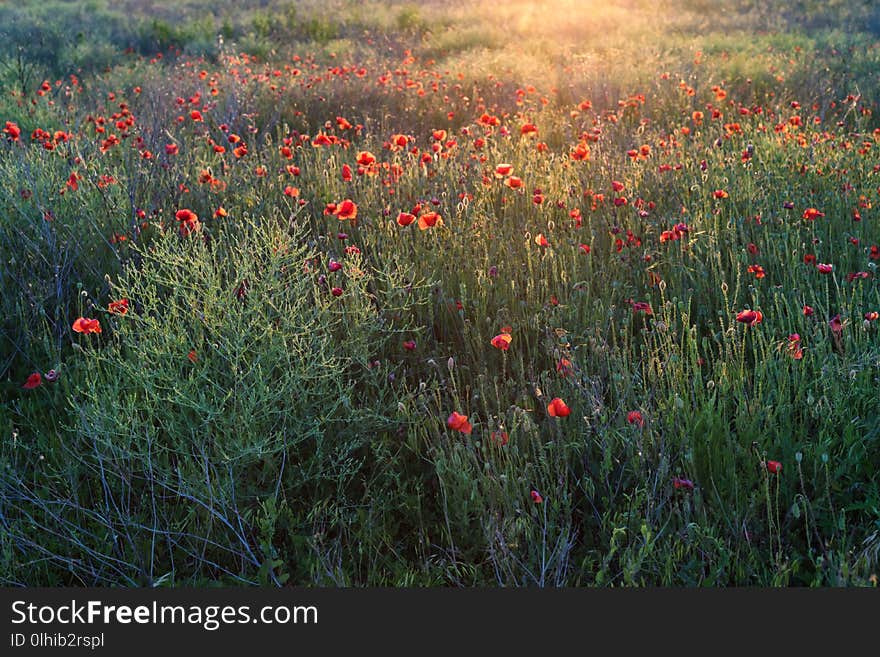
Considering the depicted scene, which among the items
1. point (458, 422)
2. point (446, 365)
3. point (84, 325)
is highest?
point (84, 325)

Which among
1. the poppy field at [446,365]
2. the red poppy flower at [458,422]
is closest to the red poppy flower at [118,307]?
the poppy field at [446,365]

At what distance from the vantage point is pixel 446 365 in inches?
113

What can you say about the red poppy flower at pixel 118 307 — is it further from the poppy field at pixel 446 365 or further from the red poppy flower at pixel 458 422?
the red poppy flower at pixel 458 422

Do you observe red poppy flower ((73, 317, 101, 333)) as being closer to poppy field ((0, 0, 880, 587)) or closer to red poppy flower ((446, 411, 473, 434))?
poppy field ((0, 0, 880, 587))

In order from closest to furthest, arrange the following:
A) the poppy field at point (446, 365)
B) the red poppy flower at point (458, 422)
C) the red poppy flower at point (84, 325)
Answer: the red poppy flower at point (458, 422) < the poppy field at point (446, 365) < the red poppy flower at point (84, 325)

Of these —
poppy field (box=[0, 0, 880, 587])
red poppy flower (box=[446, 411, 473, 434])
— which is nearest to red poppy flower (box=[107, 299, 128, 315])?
poppy field (box=[0, 0, 880, 587])

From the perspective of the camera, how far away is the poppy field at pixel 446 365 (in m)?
2.06

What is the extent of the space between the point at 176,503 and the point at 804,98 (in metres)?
6.99

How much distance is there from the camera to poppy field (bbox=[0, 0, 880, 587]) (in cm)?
206

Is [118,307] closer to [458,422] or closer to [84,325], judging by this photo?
[84,325]

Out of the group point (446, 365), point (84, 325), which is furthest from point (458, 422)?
point (84, 325)

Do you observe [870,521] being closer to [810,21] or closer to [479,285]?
[479,285]

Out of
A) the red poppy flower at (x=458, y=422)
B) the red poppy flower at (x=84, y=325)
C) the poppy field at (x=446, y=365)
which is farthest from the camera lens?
the red poppy flower at (x=84, y=325)

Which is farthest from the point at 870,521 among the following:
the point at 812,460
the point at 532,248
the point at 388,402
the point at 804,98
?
the point at 804,98
